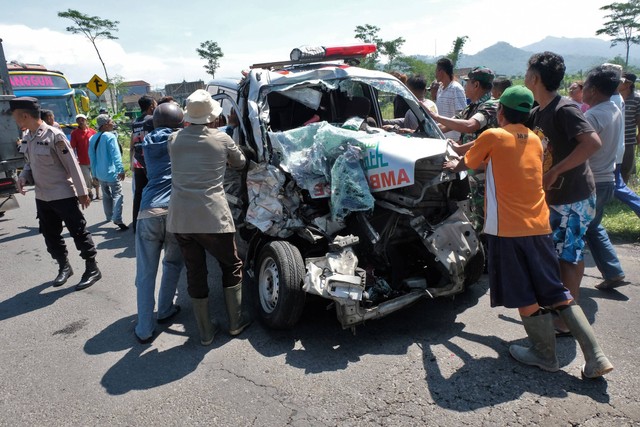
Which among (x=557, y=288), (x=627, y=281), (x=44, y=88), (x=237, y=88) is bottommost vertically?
(x=627, y=281)

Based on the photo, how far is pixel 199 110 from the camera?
11.3 ft

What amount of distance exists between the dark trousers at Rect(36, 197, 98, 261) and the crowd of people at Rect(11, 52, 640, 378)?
0.6 inches

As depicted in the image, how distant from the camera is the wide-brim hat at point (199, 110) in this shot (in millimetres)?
3424

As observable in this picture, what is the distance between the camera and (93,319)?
433 cm

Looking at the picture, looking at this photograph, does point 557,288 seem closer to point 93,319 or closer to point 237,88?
point 237,88

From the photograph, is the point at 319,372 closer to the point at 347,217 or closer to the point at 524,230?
the point at 347,217

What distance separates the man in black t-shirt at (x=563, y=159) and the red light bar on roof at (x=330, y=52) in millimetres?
2351

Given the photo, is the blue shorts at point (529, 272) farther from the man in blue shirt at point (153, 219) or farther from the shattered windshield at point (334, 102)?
A: the man in blue shirt at point (153, 219)

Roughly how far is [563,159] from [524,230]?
0.76m

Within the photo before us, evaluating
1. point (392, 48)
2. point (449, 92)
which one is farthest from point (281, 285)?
point (392, 48)

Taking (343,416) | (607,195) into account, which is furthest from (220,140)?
(607,195)

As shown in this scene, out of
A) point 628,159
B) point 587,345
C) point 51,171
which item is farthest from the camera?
point 628,159

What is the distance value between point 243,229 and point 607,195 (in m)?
3.49

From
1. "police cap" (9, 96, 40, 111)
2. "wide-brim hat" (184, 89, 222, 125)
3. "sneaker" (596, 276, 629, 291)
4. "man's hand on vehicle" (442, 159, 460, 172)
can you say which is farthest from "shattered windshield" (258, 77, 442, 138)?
"police cap" (9, 96, 40, 111)
